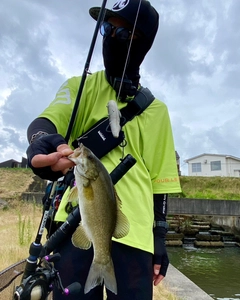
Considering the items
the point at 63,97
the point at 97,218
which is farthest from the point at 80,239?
the point at 63,97

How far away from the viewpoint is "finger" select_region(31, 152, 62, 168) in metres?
1.37

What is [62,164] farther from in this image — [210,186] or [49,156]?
[210,186]

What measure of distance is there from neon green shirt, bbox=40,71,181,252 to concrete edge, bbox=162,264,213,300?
11.5ft

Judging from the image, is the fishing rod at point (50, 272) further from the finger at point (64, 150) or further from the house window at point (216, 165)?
the house window at point (216, 165)

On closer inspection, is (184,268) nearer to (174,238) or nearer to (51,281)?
(174,238)

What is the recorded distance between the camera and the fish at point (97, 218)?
4.70 ft

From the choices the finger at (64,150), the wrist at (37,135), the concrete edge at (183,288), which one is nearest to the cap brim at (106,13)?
the wrist at (37,135)

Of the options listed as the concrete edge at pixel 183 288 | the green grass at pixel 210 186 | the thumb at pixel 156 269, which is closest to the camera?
the thumb at pixel 156 269

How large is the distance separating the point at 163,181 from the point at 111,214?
653 mm

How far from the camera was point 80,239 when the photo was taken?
159cm

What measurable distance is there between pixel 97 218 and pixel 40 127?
60cm

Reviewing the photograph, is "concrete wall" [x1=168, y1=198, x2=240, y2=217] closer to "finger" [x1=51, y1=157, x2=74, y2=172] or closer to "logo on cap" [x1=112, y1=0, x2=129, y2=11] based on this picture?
"logo on cap" [x1=112, y1=0, x2=129, y2=11]

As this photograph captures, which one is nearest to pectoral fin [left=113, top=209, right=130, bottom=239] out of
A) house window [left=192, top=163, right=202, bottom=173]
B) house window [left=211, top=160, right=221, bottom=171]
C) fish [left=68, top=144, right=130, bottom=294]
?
fish [left=68, top=144, right=130, bottom=294]

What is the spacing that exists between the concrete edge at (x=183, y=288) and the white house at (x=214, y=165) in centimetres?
3976
